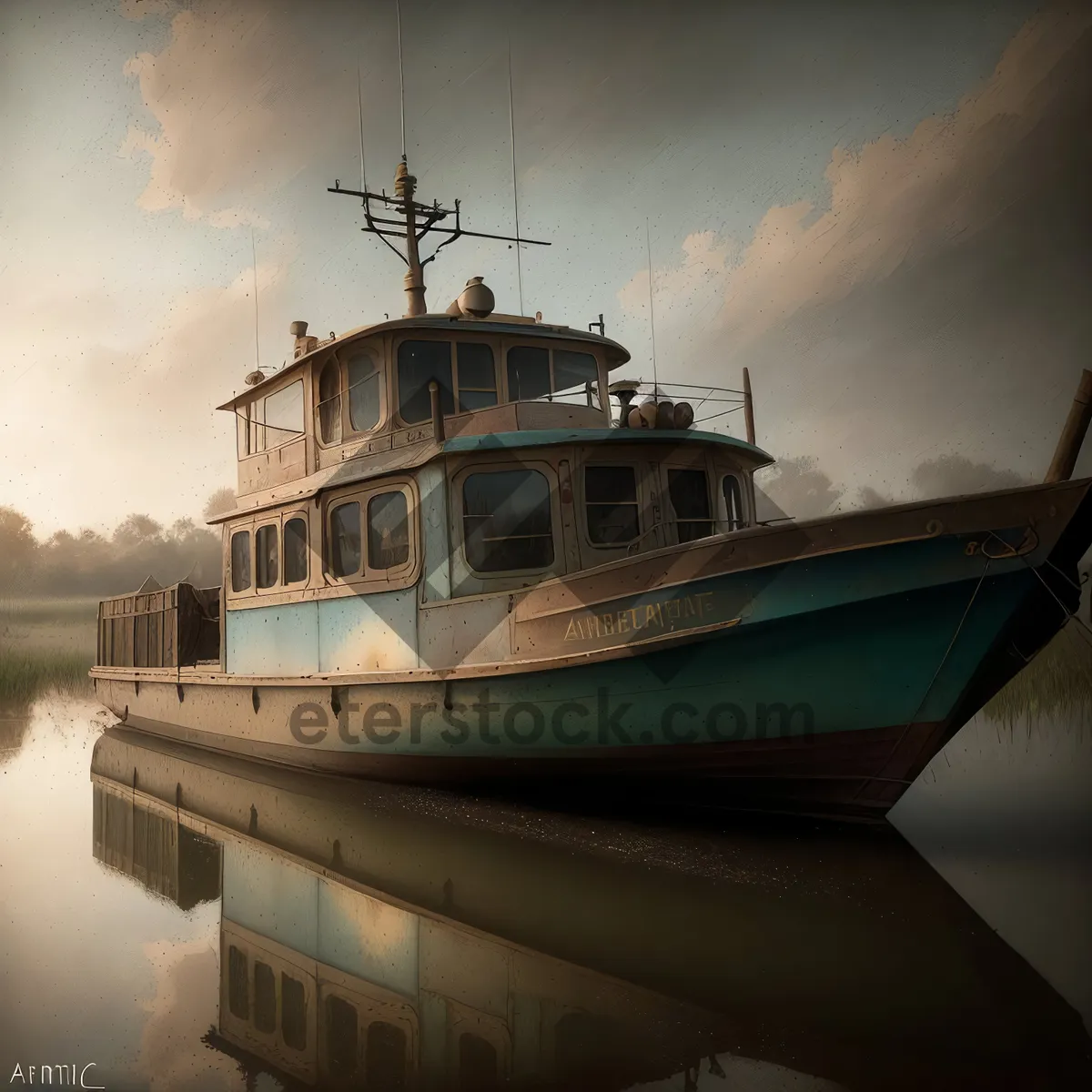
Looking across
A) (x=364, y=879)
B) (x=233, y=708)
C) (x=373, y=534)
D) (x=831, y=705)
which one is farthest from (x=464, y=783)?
(x=233, y=708)

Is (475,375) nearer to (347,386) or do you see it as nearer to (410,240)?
(347,386)

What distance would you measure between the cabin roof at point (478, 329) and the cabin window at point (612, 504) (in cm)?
212

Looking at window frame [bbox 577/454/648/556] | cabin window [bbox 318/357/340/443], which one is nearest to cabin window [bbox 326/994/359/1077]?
window frame [bbox 577/454/648/556]

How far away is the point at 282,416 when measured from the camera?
32.4ft

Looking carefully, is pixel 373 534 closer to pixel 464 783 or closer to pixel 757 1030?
pixel 464 783

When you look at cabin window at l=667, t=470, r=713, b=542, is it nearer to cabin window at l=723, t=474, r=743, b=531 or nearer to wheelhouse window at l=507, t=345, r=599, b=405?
cabin window at l=723, t=474, r=743, b=531

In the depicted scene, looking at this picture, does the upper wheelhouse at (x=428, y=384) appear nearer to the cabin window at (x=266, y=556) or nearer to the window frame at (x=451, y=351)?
the window frame at (x=451, y=351)

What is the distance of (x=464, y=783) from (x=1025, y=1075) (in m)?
4.97

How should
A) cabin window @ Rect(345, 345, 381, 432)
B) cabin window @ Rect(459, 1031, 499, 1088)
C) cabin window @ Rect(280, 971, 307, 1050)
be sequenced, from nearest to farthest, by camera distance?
cabin window @ Rect(459, 1031, 499, 1088) → cabin window @ Rect(280, 971, 307, 1050) → cabin window @ Rect(345, 345, 381, 432)

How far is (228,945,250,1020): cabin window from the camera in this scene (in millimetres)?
4008

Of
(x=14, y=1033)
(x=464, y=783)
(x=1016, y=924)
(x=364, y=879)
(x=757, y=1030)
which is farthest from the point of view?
(x=464, y=783)

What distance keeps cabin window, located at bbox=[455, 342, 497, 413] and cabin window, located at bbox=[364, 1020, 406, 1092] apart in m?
5.97

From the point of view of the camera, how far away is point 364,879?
5.69m

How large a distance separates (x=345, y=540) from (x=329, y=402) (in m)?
1.54
